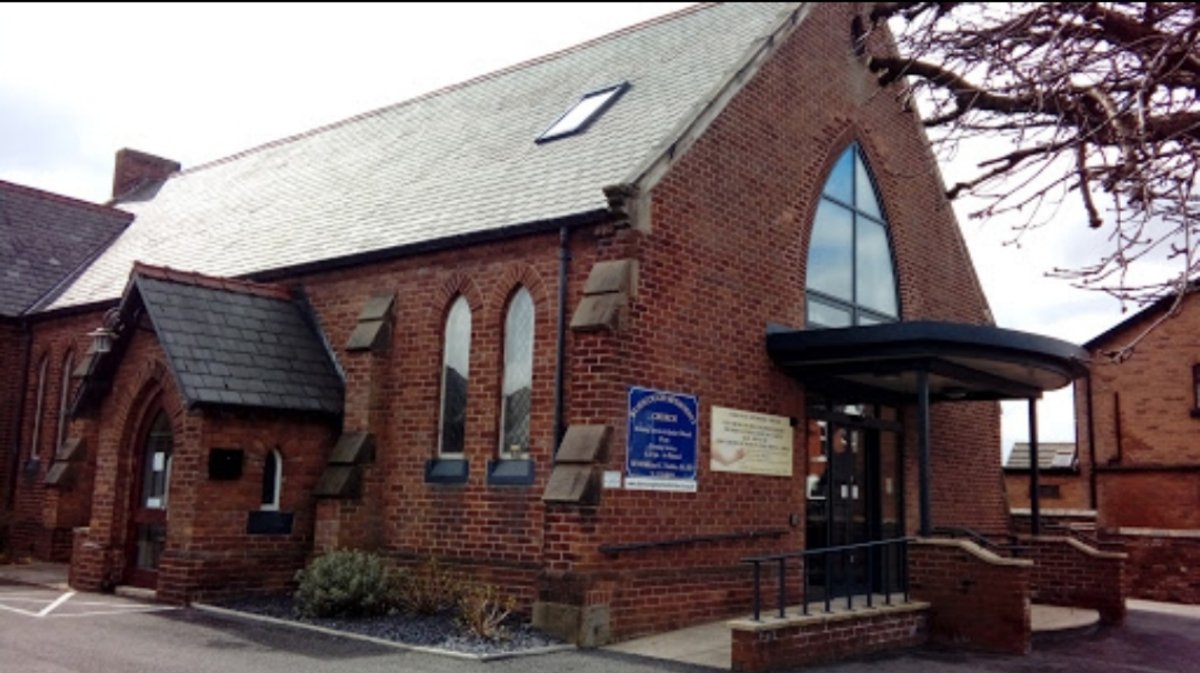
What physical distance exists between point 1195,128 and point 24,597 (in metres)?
14.0

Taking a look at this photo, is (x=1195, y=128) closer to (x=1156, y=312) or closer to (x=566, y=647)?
(x=566, y=647)

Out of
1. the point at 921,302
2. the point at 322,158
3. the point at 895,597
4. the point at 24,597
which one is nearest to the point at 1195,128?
the point at 895,597

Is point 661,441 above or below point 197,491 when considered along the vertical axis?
above

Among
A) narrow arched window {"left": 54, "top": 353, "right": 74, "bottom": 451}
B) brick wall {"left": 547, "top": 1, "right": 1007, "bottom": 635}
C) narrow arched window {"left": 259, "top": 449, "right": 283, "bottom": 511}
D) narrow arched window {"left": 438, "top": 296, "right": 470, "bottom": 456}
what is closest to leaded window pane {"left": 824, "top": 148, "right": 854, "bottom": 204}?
brick wall {"left": 547, "top": 1, "right": 1007, "bottom": 635}

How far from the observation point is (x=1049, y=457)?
32344 mm

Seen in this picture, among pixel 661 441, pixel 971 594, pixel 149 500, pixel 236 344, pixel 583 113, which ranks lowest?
pixel 971 594

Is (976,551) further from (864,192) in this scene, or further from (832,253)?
(864,192)

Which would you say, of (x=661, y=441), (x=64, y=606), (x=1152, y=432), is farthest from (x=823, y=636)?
(x=1152, y=432)

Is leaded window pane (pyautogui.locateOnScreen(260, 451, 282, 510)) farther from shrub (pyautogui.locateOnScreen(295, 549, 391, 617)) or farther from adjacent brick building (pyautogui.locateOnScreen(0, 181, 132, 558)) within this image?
adjacent brick building (pyautogui.locateOnScreen(0, 181, 132, 558))

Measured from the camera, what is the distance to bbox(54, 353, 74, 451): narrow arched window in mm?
19719

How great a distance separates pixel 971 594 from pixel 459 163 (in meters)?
9.46

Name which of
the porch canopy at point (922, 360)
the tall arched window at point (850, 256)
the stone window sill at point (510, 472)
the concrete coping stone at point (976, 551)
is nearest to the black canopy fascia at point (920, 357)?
the porch canopy at point (922, 360)

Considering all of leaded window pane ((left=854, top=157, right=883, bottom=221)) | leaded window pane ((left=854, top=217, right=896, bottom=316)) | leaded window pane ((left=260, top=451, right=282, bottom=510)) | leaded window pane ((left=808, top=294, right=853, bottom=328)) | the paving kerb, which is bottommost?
the paving kerb

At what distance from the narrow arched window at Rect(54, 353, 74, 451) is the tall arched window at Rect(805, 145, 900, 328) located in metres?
14.2
